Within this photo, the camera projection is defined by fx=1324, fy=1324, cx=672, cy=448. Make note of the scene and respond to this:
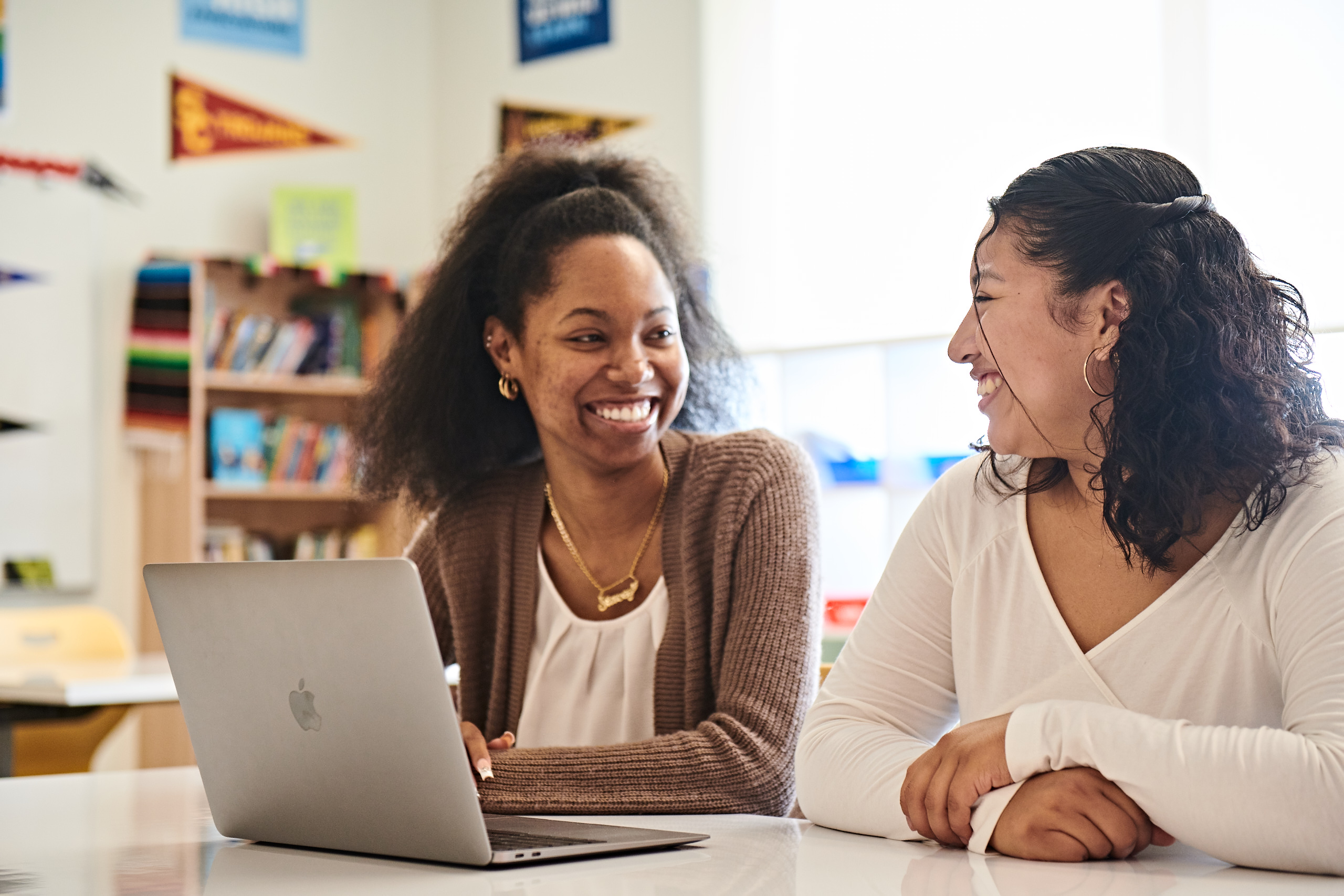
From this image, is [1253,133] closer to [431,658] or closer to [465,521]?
[465,521]

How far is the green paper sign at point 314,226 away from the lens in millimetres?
4809

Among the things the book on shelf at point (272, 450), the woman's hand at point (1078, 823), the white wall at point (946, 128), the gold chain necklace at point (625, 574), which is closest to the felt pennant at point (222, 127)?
the book on shelf at point (272, 450)

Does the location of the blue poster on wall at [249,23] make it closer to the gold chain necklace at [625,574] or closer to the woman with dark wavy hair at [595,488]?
the woman with dark wavy hair at [595,488]

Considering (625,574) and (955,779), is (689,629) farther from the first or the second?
(955,779)

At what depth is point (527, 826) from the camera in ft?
3.82

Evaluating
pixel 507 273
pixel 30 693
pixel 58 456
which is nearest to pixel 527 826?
pixel 507 273

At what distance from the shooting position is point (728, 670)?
5.07 feet

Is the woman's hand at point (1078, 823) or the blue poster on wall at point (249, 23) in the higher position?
the blue poster on wall at point (249, 23)

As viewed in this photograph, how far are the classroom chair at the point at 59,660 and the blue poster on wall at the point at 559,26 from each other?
2.67 m

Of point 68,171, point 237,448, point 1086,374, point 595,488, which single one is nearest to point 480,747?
point 595,488

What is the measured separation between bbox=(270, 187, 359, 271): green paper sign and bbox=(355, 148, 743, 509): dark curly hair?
2927mm

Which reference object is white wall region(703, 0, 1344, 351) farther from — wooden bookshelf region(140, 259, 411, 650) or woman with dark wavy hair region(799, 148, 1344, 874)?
woman with dark wavy hair region(799, 148, 1344, 874)

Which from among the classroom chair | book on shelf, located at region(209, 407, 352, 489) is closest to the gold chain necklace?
the classroom chair

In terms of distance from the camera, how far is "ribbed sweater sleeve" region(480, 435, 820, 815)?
4.40ft
